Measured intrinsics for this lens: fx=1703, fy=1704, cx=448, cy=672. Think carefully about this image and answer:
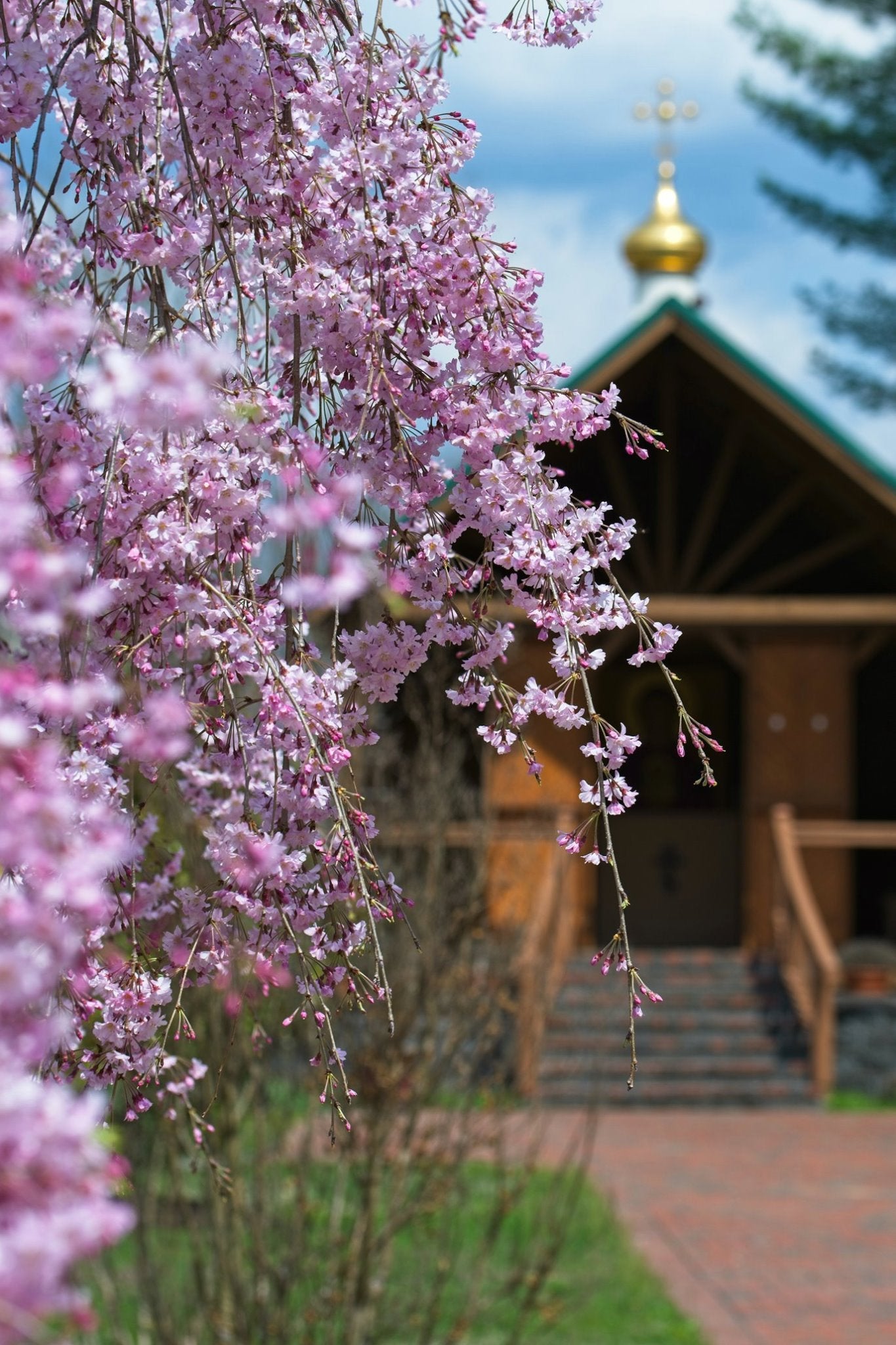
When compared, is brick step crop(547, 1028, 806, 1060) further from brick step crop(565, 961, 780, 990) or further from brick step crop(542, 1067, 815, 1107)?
brick step crop(565, 961, 780, 990)

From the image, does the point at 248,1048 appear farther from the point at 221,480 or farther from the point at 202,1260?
the point at 221,480

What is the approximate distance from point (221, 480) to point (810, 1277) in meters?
7.17

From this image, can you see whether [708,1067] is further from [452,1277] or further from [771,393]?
[452,1277]

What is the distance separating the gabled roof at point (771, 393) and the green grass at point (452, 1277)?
6.86 metres

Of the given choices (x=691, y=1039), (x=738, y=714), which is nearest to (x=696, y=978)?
(x=691, y=1039)

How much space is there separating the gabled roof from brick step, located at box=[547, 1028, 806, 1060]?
4452mm

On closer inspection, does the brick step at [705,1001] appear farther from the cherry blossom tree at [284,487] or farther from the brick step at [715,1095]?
the cherry blossom tree at [284,487]

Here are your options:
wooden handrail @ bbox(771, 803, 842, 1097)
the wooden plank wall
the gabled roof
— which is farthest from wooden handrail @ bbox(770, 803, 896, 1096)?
the gabled roof

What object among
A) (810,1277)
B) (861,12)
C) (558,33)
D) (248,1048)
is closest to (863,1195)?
(810,1277)

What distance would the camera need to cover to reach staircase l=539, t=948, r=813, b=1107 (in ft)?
42.3

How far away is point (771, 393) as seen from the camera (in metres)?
14.1

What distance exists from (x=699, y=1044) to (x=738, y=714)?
13.9 ft

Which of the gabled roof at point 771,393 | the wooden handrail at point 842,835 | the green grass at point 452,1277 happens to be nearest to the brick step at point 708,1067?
the wooden handrail at point 842,835

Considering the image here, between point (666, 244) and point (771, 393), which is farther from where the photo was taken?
point (666, 244)
